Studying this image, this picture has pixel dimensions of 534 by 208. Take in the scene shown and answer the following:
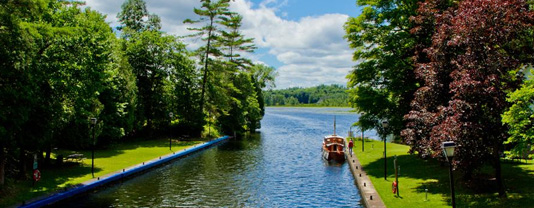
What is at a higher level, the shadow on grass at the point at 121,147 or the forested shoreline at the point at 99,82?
the forested shoreline at the point at 99,82

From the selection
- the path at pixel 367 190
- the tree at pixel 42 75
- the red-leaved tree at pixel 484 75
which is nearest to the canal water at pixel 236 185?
the path at pixel 367 190

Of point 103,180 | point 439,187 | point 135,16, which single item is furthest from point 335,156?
point 135,16

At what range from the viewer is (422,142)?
19.3m

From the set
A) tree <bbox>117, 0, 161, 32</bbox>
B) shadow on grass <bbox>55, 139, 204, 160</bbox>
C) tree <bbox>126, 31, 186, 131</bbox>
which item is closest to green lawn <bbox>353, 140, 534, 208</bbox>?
shadow on grass <bbox>55, 139, 204, 160</bbox>

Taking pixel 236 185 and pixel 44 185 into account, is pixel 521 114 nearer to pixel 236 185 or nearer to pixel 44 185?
pixel 236 185

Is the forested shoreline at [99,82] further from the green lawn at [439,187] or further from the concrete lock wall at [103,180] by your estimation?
the green lawn at [439,187]

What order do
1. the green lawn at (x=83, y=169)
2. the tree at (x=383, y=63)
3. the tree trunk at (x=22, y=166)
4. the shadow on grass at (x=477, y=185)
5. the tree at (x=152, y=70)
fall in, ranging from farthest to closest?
the tree at (x=152, y=70) < the tree at (x=383, y=63) < the tree trunk at (x=22, y=166) < the green lawn at (x=83, y=169) < the shadow on grass at (x=477, y=185)

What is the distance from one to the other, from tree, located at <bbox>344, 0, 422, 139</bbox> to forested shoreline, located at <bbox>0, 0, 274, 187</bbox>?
1955cm

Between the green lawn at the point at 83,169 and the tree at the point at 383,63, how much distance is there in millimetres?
18979

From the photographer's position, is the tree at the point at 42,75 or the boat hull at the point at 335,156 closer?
the tree at the point at 42,75

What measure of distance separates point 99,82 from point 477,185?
24.9 metres

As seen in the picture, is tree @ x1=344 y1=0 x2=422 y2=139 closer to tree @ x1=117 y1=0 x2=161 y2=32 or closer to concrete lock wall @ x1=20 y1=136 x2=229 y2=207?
concrete lock wall @ x1=20 y1=136 x2=229 y2=207

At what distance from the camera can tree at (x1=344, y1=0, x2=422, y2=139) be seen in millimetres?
27625

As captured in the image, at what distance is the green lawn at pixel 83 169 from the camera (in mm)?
19255
